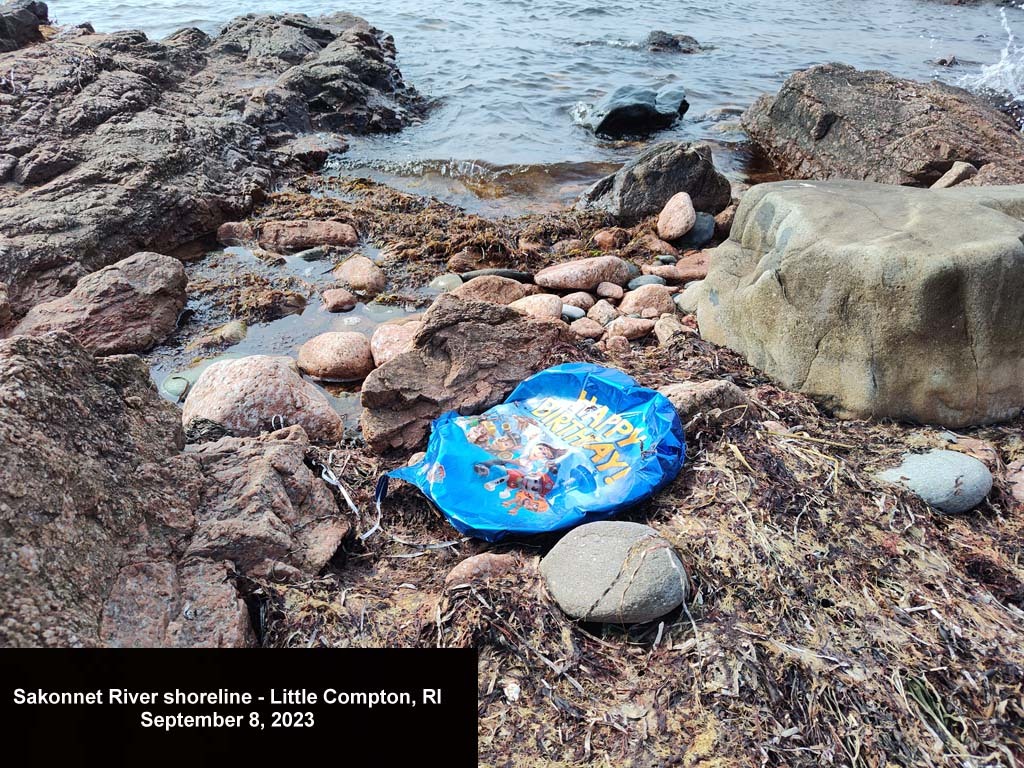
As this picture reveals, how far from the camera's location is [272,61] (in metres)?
10.7

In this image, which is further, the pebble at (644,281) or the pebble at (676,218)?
the pebble at (676,218)

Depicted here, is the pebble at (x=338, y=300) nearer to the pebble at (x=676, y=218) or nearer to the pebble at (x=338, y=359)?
the pebble at (x=338, y=359)

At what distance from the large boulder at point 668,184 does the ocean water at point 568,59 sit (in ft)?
3.21

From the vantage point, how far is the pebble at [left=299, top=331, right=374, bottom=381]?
167 inches

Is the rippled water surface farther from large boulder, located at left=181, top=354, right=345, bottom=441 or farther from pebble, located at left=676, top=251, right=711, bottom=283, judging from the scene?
large boulder, located at left=181, top=354, right=345, bottom=441

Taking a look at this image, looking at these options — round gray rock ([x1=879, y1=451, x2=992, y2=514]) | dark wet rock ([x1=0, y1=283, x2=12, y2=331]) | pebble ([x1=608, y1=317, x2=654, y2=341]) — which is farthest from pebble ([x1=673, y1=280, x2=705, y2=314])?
dark wet rock ([x1=0, y1=283, x2=12, y2=331])

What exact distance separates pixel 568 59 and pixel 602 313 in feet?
33.0

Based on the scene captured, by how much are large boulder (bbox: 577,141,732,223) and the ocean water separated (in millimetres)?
977

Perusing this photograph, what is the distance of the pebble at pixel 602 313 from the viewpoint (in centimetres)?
473

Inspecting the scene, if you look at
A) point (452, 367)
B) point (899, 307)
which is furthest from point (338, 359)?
point (899, 307)

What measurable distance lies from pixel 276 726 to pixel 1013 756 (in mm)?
1950

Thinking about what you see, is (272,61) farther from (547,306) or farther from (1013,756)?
(1013,756)

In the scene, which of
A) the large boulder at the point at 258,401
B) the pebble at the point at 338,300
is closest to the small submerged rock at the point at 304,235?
the pebble at the point at 338,300

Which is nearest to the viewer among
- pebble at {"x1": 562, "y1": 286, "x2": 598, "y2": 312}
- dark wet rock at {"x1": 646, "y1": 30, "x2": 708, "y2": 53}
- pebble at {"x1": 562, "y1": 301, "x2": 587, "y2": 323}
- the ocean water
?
pebble at {"x1": 562, "y1": 301, "x2": 587, "y2": 323}
